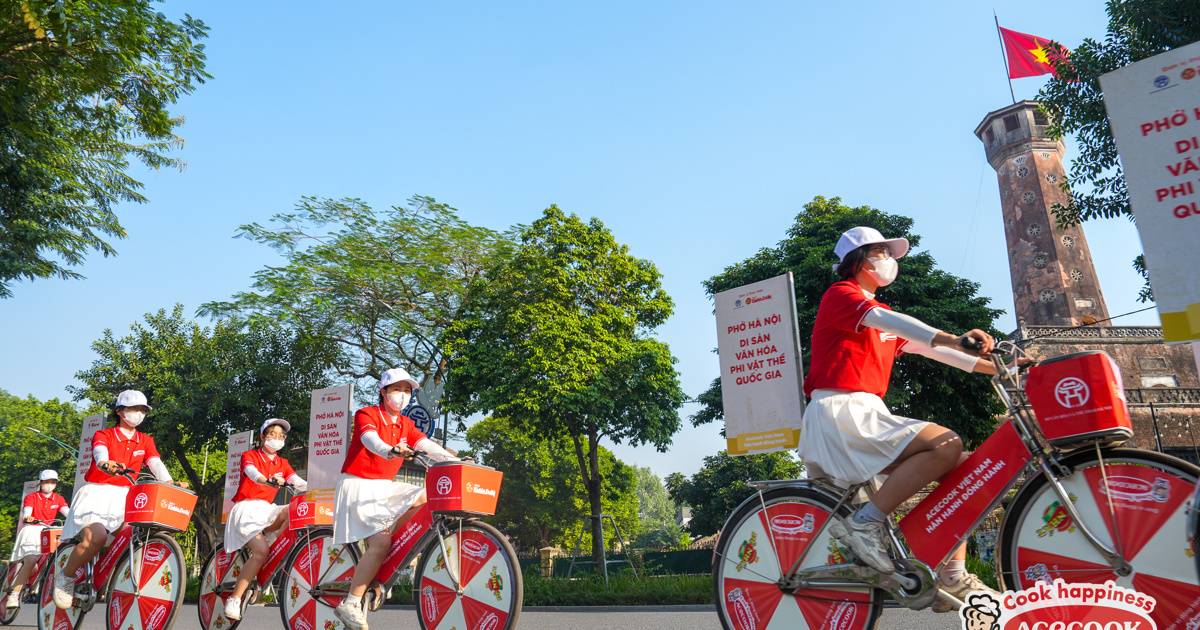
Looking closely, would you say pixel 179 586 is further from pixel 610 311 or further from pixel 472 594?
pixel 610 311

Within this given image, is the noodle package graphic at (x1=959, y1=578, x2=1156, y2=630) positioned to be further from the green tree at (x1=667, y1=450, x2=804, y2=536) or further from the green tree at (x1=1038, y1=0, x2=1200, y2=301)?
the green tree at (x1=667, y1=450, x2=804, y2=536)

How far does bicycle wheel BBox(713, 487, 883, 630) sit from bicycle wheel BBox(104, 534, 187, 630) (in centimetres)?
496

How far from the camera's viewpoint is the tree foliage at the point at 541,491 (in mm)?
47969

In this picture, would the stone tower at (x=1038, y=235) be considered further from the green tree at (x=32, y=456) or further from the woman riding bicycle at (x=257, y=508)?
the green tree at (x=32, y=456)

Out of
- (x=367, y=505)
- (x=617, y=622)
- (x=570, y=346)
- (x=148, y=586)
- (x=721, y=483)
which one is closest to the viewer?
(x=367, y=505)

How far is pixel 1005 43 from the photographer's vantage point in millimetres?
40062

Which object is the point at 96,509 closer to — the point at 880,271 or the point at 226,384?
the point at 880,271

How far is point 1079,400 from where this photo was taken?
289cm

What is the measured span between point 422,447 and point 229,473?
14.9m

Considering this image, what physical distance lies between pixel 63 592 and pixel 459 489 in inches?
178

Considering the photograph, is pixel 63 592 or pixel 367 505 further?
pixel 63 592

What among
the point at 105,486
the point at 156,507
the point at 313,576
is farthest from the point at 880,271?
the point at 105,486

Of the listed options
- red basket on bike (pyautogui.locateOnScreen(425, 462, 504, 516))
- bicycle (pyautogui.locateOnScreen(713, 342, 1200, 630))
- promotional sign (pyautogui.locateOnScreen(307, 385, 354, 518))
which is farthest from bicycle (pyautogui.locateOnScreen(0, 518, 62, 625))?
bicycle (pyautogui.locateOnScreen(713, 342, 1200, 630))

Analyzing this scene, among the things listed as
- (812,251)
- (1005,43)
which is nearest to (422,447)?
(812,251)
